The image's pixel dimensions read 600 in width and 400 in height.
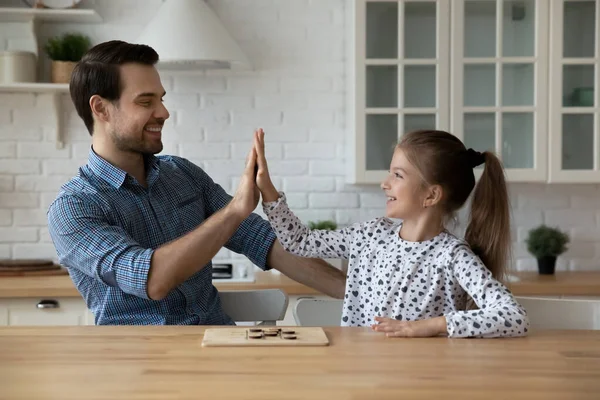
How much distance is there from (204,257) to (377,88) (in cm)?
182

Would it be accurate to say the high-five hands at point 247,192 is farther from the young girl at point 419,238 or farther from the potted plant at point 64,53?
the potted plant at point 64,53

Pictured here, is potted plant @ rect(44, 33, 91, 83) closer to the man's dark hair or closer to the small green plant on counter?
the small green plant on counter

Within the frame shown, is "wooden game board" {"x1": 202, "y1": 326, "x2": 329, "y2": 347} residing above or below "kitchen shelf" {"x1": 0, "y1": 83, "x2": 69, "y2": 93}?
below

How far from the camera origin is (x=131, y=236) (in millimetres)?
2479

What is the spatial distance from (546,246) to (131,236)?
221 centimetres

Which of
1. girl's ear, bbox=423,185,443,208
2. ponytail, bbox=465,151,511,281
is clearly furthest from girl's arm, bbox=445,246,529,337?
girl's ear, bbox=423,185,443,208

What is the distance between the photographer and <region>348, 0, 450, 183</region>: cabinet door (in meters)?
3.85

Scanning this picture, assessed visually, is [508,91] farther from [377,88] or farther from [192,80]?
[192,80]

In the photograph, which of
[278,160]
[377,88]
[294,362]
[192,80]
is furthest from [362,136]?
[294,362]

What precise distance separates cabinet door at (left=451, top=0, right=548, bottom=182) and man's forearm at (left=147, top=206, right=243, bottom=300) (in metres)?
1.84

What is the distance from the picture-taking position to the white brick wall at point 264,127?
414cm

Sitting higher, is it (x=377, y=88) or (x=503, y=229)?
(x=377, y=88)

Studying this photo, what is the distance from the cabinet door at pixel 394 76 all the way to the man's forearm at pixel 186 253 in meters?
1.65

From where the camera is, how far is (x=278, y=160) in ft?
13.8
